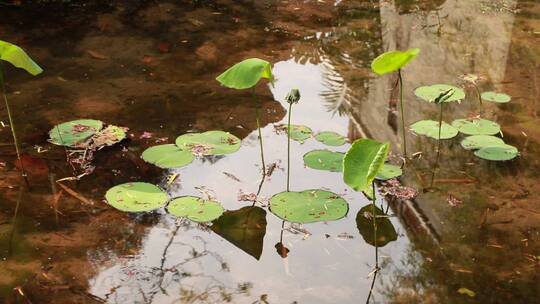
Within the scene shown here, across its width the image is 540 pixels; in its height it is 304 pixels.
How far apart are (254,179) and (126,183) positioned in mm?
493

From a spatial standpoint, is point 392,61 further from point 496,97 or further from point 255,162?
point 496,97

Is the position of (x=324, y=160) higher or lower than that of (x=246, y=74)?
lower

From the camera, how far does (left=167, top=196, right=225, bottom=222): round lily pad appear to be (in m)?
2.27

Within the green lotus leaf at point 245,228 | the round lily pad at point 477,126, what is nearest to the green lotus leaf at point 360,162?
the green lotus leaf at point 245,228

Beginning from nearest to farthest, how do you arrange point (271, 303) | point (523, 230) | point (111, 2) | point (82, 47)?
point (271, 303) < point (523, 230) < point (82, 47) < point (111, 2)

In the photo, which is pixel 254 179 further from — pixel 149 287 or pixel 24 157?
pixel 24 157

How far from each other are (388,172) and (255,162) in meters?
0.54

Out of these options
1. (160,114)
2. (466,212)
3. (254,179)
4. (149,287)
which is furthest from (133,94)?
(466,212)

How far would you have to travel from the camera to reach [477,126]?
2.93 m

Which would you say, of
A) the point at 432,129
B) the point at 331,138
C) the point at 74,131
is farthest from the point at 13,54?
the point at 432,129

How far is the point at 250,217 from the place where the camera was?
91.9 inches

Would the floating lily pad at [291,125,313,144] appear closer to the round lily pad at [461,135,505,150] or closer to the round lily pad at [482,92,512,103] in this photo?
the round lily pad at [461,135,505,150]

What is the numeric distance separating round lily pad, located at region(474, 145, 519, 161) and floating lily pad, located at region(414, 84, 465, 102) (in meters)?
0.41

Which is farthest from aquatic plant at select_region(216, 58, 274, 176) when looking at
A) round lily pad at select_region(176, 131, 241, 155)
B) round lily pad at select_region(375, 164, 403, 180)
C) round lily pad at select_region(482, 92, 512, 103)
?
round lily pad at select_region(482, 92, 512, 103)
